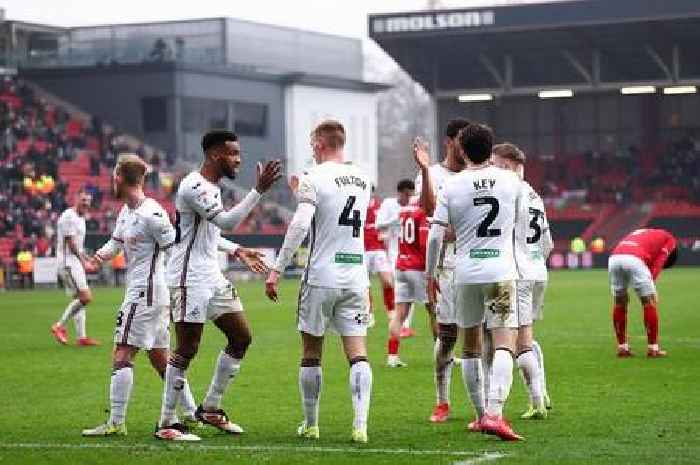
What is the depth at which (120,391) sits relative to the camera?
12.3 meters

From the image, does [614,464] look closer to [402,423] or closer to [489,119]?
[402,423]

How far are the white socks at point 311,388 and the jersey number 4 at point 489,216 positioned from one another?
5.40 feet

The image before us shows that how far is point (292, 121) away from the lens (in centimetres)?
7094

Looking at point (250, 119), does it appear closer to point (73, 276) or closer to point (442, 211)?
point (73, 276)

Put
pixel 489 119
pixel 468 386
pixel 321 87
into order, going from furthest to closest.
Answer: pixel 321 87
pixel 489 119
pixel 468 386

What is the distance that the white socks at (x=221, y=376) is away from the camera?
12.5 metres

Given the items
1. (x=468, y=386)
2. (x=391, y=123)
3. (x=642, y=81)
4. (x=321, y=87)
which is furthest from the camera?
(x=391, y=123)

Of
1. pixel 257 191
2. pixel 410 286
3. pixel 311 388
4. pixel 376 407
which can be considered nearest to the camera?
pixel 257 191

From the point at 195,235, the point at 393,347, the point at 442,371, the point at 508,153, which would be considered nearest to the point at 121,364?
the point at 195,235

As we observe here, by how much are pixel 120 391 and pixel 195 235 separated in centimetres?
139

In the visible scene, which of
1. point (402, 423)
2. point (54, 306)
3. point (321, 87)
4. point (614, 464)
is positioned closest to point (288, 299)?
point (54, 306)

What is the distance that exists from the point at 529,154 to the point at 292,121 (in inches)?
435

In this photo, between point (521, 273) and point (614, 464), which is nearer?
point (614, 464)

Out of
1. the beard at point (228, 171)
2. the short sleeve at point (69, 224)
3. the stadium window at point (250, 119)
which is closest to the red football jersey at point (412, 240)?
the short sleeve at point (69, 224)
